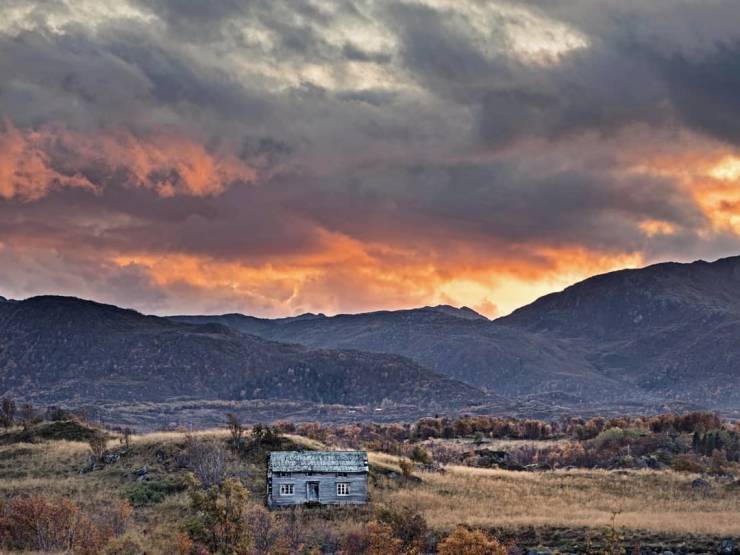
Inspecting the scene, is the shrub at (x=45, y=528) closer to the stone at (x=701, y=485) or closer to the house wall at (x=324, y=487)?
the house wall at (x=324, y=487)

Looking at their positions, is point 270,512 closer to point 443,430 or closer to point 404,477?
point 404,477

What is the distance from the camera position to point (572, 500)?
7150 cm

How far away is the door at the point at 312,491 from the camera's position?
6719cm

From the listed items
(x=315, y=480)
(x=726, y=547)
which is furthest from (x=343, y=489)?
(x=726, y=547)

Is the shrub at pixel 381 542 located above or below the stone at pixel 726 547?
above

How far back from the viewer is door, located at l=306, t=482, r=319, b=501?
67188mm

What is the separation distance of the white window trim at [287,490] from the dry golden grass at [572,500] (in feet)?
20.3

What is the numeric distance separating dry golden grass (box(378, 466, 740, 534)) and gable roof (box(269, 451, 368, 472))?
121 inches

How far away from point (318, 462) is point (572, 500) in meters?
18.2

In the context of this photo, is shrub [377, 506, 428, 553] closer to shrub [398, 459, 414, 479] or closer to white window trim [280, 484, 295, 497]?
white window trim [280, 484, 295, 497]

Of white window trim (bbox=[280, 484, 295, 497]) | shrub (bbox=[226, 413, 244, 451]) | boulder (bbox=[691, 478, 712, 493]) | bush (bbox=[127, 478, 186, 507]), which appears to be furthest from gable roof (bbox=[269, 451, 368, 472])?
boulder (bbox=[691, 478, 712, 493])

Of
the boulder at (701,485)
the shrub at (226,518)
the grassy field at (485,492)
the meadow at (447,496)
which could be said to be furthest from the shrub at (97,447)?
the boulder at (701,485)

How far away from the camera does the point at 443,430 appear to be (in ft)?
422

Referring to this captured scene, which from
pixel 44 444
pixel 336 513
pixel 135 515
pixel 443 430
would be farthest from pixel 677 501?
pixel 443 430
